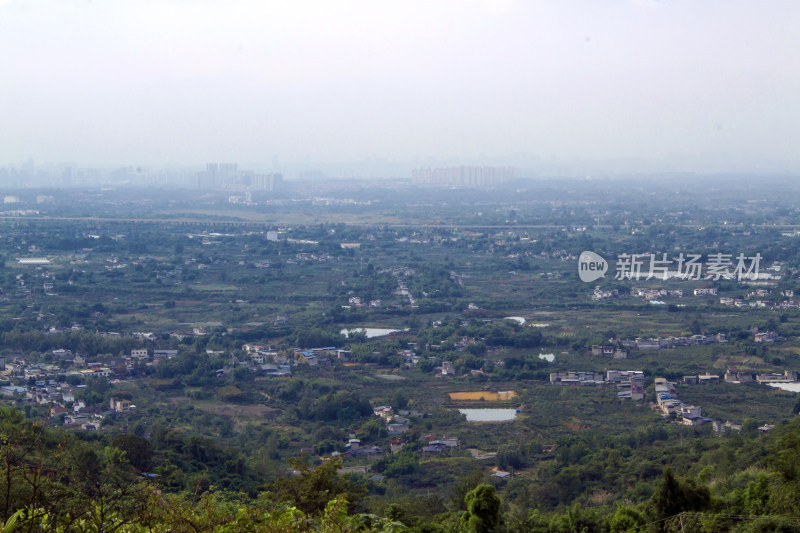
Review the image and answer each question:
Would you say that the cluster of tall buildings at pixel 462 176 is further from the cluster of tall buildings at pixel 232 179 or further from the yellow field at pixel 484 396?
the yellow field at pixel 484 396

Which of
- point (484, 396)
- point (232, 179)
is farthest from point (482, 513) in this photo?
point (232, 179)

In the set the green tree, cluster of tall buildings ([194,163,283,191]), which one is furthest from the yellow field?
cluster of tall buildings ([194,163,283,191])

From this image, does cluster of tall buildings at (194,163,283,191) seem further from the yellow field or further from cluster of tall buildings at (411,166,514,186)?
the yellow field

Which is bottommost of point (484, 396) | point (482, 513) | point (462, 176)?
point (484, 396)

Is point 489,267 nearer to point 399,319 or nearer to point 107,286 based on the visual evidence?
point 399,319

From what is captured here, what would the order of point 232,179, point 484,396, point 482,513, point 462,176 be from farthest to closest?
point 462,176 → point 232,179 → point 484,396 → point 482,513

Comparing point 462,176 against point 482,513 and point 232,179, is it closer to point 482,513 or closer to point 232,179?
point 232,179

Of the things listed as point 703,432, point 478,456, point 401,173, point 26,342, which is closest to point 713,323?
point 703,432
